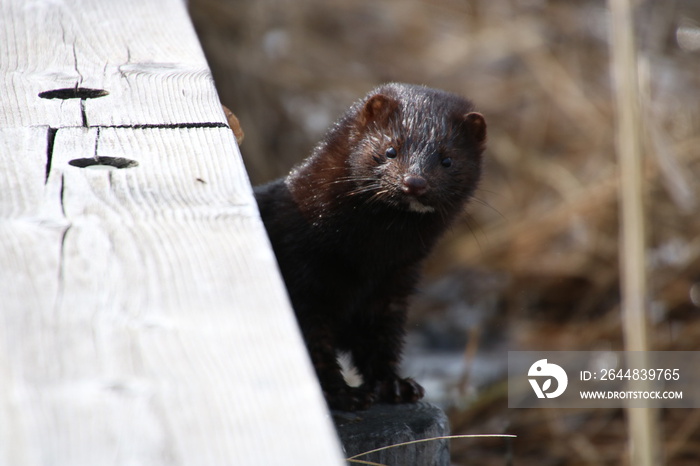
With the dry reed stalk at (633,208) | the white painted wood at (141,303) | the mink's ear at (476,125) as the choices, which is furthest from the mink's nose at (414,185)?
the white painted wood at (141,303)

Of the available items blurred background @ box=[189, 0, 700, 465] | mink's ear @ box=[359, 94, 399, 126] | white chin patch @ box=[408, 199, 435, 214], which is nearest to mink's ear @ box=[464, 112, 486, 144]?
mink's ear @ box=[359, 94, 399, 126]

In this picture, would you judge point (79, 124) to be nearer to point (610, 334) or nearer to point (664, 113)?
point (610, 334)

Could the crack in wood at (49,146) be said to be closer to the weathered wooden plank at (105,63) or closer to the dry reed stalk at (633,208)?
the weathered wooden plank at (105,63)

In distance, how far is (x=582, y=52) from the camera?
6.66 metres

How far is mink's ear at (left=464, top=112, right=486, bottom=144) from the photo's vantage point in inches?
117

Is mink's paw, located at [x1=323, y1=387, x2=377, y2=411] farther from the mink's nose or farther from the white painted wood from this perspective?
the white painted wood

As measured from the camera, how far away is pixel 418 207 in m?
2.77

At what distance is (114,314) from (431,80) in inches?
234

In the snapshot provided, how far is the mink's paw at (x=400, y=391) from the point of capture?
8.73 ft

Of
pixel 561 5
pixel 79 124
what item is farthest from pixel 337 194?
pixel 561 5

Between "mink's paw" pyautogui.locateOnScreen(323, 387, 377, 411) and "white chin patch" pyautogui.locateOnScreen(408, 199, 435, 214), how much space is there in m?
0.59

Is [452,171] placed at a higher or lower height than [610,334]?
higher

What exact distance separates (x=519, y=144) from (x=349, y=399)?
14.2 ft

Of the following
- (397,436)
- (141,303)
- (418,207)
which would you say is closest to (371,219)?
(418,207)
